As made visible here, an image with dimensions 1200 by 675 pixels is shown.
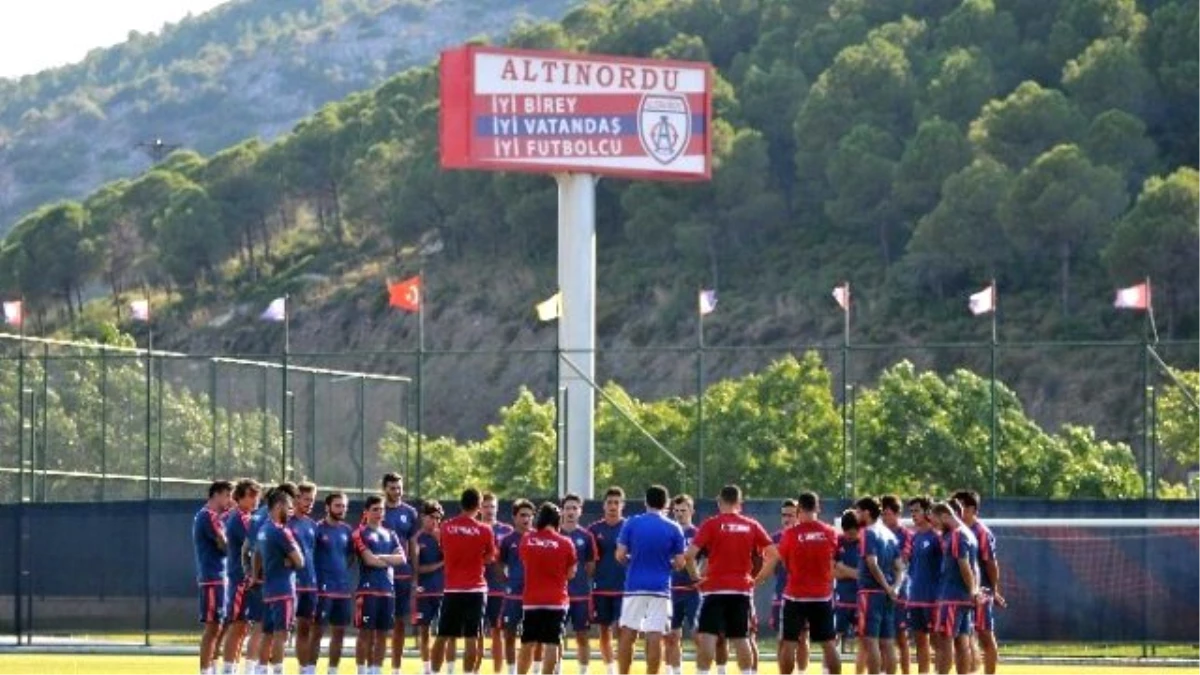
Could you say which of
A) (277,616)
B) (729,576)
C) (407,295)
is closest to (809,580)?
(729,576)

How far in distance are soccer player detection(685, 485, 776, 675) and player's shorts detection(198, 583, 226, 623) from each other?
16.4 feet

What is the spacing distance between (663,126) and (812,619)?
3084 centimetres

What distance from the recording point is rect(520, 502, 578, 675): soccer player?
27.9 metres

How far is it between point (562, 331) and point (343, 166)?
88731mm

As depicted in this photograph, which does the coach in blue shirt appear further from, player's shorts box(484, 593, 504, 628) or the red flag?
the red flag

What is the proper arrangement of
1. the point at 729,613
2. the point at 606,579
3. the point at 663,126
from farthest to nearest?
the point at 663,126, the point at 606,579, the point at 729,613

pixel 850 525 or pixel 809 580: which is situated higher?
pixel 850 525

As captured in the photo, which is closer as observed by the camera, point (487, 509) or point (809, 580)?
point (809, 580)

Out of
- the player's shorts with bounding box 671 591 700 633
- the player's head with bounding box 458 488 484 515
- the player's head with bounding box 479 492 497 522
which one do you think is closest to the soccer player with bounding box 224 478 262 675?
the player's head with bounding box 458 488 484 515

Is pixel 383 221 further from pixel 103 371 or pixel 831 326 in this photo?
pixel 103 371

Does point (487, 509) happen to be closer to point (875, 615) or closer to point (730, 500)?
point (730, 500)

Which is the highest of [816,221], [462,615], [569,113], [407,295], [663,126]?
[816,221]

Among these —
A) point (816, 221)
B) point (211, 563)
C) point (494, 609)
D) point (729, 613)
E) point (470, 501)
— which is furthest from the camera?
point (816, 221)

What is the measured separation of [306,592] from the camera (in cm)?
2902
